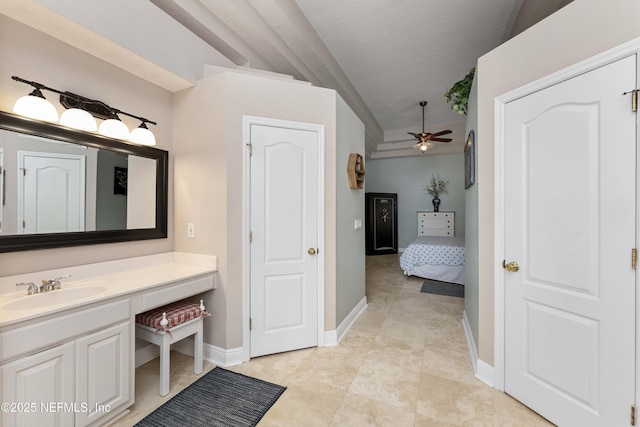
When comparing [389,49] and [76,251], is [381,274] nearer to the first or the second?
[389,49]

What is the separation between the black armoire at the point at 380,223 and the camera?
7.41 metres

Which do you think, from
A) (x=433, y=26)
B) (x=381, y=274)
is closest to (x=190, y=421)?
(x=433, y=26)

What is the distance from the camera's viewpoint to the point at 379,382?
6.62 feet

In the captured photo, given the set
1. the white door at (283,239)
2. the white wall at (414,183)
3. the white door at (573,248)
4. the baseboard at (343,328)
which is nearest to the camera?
the white door at (573,248)

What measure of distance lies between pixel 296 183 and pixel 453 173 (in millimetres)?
6061

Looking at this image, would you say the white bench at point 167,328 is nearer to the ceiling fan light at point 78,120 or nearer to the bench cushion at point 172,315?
the bench cushion at point 172,315

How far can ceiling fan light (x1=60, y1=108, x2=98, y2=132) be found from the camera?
173 centimetres

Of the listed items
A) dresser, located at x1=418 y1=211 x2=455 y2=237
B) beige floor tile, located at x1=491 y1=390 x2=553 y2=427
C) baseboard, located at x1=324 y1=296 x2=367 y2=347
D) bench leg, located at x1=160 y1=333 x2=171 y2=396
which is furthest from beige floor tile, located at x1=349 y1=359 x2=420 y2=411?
dresser, located at x1=418 y1=211 x2=455 y2=237

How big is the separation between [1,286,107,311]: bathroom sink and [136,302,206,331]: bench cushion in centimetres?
36

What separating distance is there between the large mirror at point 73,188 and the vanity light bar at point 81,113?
0.33 ft

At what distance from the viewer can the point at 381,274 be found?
17.7 ft

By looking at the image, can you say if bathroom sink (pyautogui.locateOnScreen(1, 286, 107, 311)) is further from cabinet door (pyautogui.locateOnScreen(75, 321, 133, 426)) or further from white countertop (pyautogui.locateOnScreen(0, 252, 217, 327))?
cabinet door (pyautogui.locateOnScreen(75, 321, 133, 426))

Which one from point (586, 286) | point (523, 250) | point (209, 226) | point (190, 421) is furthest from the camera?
point (209, 226)

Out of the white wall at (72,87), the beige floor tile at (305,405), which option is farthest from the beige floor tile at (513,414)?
the white wall at (72,87)
